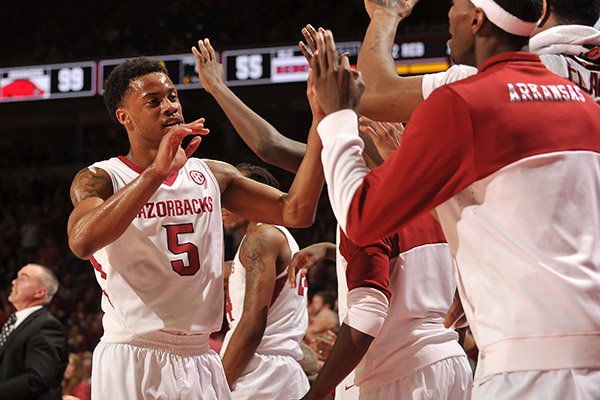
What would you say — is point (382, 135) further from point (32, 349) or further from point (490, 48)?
point (32, 349)

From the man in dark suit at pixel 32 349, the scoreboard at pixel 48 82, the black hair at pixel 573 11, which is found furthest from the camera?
the scoreboard at pixel 48 82

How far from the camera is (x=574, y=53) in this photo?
2988mm

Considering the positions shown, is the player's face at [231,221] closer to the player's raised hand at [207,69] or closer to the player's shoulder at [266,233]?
the player's shoulder at [266,233]

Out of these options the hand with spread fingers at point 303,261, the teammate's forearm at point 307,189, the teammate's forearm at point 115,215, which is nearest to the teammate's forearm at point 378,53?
the teammate's forearm at point 307,189

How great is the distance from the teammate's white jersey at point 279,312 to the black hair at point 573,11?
2712 mm

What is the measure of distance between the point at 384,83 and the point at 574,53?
65 cm

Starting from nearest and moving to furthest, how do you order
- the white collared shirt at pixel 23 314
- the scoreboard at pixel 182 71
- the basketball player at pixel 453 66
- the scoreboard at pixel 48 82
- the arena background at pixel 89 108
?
the basketball player at pixel 453 66, the white collared shirt at pixel 23 314, the scoreboard at pixel 182 71, the scoreboard at pixel 48 82, the arena background at pixel 89 108

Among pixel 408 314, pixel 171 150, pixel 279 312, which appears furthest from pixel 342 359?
pixel 279 312

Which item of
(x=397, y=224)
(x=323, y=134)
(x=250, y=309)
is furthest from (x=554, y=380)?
(x=250, y=309)

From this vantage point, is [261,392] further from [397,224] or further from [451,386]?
[397,224]

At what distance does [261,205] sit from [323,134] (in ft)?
5.19

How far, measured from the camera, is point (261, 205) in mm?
4008

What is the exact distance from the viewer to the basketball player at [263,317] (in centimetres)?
508

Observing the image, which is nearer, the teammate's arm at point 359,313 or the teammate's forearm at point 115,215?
the teammate's forearm at point 115,215
